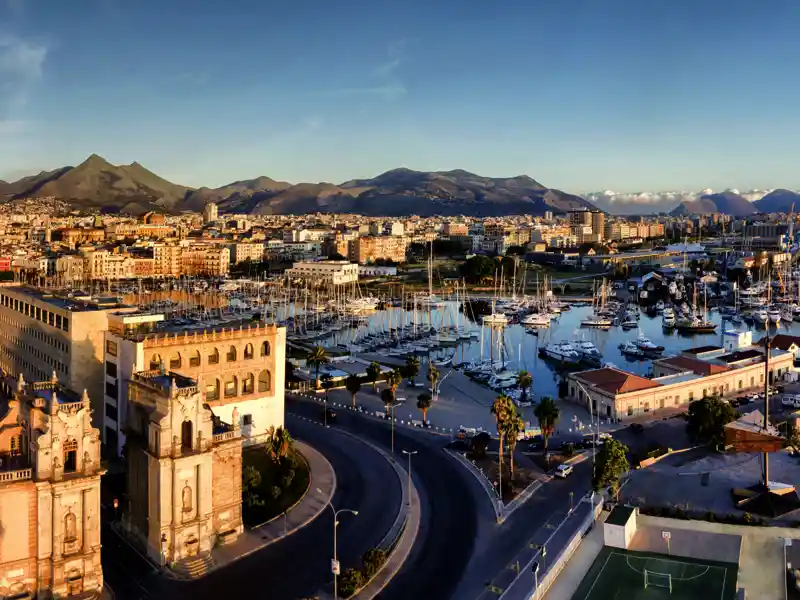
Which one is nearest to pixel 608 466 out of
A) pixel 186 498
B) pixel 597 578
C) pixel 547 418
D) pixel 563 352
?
pixel 597 578

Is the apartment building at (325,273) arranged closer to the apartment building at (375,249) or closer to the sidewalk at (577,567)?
the apartment building at (375,249)

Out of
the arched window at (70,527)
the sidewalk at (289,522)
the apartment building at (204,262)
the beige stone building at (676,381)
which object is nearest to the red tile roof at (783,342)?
the beige stone building at (676,381)

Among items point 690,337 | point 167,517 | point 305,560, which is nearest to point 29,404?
point 167,517

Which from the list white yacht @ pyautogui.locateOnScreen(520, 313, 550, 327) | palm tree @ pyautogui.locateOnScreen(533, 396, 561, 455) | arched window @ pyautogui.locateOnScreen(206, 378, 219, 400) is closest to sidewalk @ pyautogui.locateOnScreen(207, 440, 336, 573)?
arched window @ pyautogui.locateOnScreen(206, 378, 219, 400)

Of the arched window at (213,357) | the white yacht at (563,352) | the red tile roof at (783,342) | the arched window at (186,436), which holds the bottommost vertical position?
the white yacht at (563,352)

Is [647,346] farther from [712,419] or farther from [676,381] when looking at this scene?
[712,419]

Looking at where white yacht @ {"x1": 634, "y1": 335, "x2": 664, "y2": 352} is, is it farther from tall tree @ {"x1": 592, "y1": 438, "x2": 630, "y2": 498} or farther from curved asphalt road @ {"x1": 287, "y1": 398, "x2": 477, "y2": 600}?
tall tree @ {"x1": 592, "y1": 438, "x2": 630, "y2": 498}
